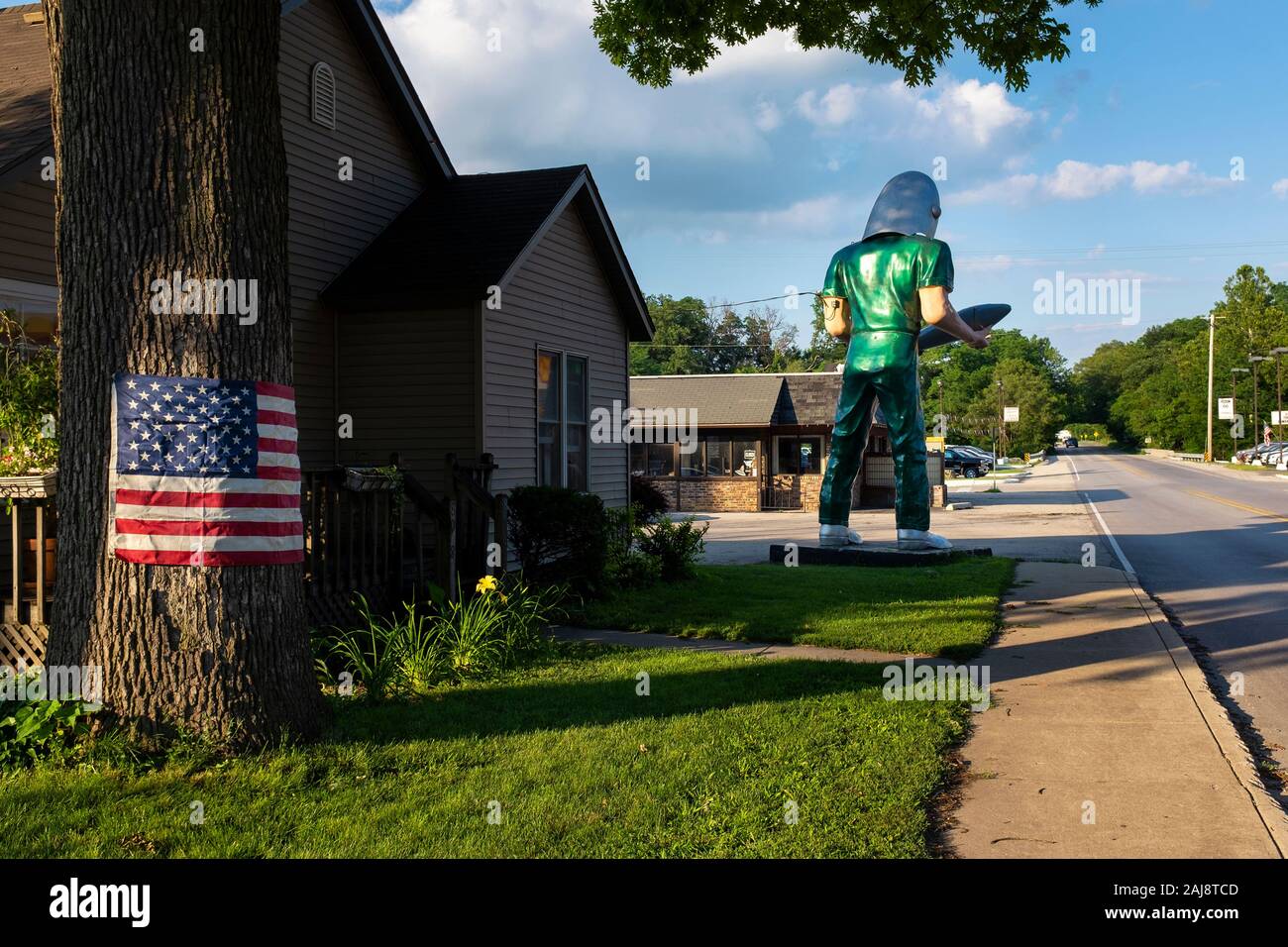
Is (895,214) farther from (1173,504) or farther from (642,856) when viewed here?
(1173,504)

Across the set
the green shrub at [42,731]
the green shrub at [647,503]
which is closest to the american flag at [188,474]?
the green shrub at [42,731]

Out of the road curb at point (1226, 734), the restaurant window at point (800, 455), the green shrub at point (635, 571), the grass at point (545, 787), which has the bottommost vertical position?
the road curb at point (1226, 734)

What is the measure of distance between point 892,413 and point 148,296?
11.2 m

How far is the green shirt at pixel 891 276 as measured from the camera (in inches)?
559

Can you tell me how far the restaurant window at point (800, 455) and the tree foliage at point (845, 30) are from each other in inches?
915

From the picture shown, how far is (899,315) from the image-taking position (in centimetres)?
1452

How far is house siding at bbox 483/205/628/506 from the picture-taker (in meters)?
11.5

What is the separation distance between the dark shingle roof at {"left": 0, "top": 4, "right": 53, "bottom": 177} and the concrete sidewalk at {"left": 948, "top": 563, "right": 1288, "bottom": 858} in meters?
8.23

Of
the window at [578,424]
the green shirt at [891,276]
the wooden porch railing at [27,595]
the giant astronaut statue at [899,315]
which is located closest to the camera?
the wooden porch railing at [27,595]

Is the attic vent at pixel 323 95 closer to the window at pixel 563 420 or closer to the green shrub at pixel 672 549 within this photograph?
the window at pixel 563 420

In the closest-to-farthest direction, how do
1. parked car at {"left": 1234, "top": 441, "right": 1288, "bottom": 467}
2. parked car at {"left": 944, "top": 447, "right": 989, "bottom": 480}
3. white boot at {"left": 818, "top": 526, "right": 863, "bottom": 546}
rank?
white boot at {"left": 818, "top": 526, "right": 863, "bottom": 546} < parked car at {"left": 944, "top": 447, "right": 989, "bottom": 480} < parked car at {"left": 1234, "top": 441, "right": 1288, "bottom": 467}

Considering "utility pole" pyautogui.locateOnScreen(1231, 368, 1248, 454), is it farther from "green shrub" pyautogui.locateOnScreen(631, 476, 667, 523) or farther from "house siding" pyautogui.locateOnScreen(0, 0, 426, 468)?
"house siding" pyautogui.locateOnScreen(0, 0, 426, 468)

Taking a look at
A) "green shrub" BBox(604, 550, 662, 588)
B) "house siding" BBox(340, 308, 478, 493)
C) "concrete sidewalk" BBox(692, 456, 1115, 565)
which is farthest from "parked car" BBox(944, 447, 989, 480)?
"house siding" BBox(340, 308, 478, 493)

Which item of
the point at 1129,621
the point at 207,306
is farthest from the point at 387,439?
the point at 1129,621
